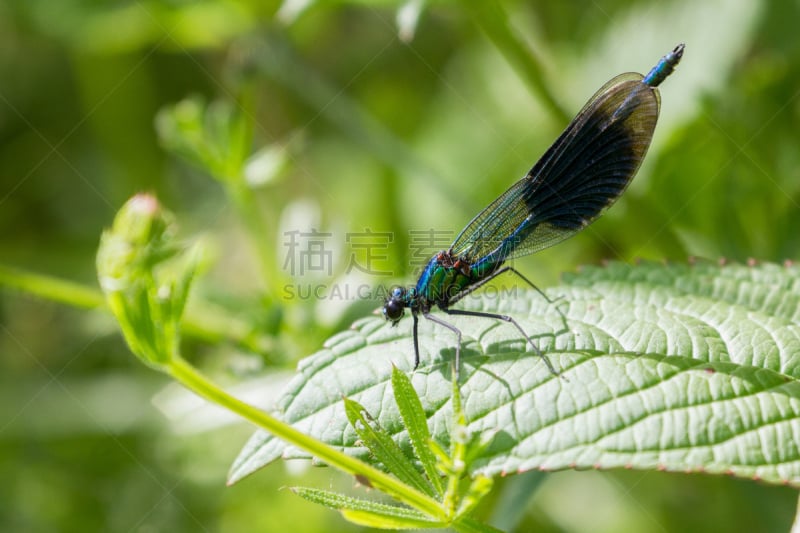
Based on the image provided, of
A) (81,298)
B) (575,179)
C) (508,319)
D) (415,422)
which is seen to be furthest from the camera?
(81,298)

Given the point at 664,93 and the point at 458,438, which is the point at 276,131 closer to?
the point at 664,93

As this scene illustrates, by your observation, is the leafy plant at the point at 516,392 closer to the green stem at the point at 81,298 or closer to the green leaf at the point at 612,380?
the green leaf at the point at 612,380

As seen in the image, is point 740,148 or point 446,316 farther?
point 740,148

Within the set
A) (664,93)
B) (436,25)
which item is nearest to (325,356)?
(664,93)

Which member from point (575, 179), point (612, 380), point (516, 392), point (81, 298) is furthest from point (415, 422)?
point (81, 298)

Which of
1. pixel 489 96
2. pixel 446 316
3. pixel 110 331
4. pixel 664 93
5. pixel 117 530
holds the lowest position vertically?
pixel 117 530

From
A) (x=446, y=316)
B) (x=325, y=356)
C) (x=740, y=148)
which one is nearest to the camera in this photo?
(x=325, y=356)

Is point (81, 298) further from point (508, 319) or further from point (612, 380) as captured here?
point (612, 380)
